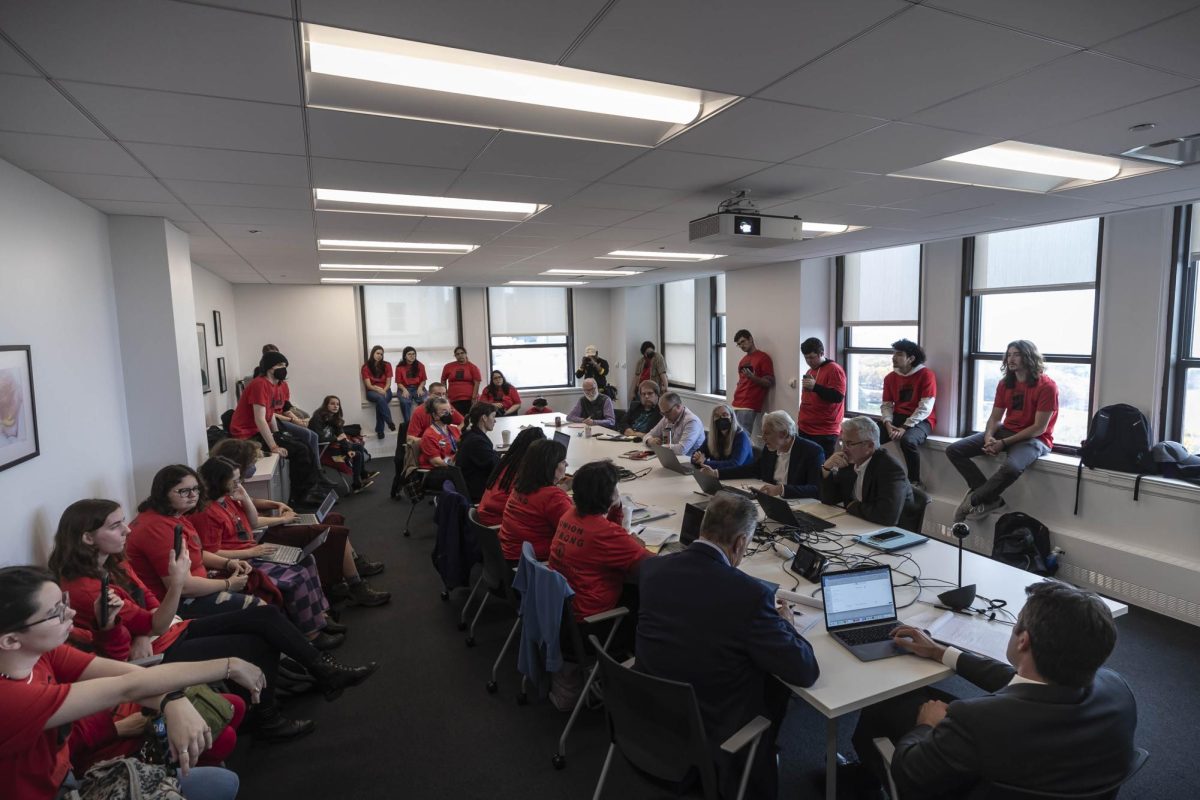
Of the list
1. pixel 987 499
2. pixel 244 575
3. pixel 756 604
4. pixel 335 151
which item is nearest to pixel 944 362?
pixel 987 499

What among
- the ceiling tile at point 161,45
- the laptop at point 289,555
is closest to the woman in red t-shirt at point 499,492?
the laptop at point 289,555

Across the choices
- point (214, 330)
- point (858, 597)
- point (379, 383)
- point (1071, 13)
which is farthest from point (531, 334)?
point (1071, 13)

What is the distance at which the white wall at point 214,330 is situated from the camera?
6.30m

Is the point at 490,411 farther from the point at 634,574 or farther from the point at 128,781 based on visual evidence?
the point at 128,781

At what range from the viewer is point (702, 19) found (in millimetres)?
1567

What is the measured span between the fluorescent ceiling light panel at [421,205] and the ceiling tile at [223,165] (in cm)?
40

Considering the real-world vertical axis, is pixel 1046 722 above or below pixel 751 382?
below

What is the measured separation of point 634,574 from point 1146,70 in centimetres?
252

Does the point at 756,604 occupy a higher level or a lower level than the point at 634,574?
higher

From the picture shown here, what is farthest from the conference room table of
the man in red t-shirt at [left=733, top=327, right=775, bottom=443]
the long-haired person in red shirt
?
the man in red t-shirt at [left=733, top=327, right=775, bottom=443]

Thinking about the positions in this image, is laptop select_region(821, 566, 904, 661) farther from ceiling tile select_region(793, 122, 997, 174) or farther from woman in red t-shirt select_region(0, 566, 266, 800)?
woman in red t-shirt select_region(0, 566, 266, 800)

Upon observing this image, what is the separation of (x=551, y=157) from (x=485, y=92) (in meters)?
0.66

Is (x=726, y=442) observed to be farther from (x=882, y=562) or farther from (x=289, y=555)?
(x=289, y=555)

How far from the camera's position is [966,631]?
213 cm
